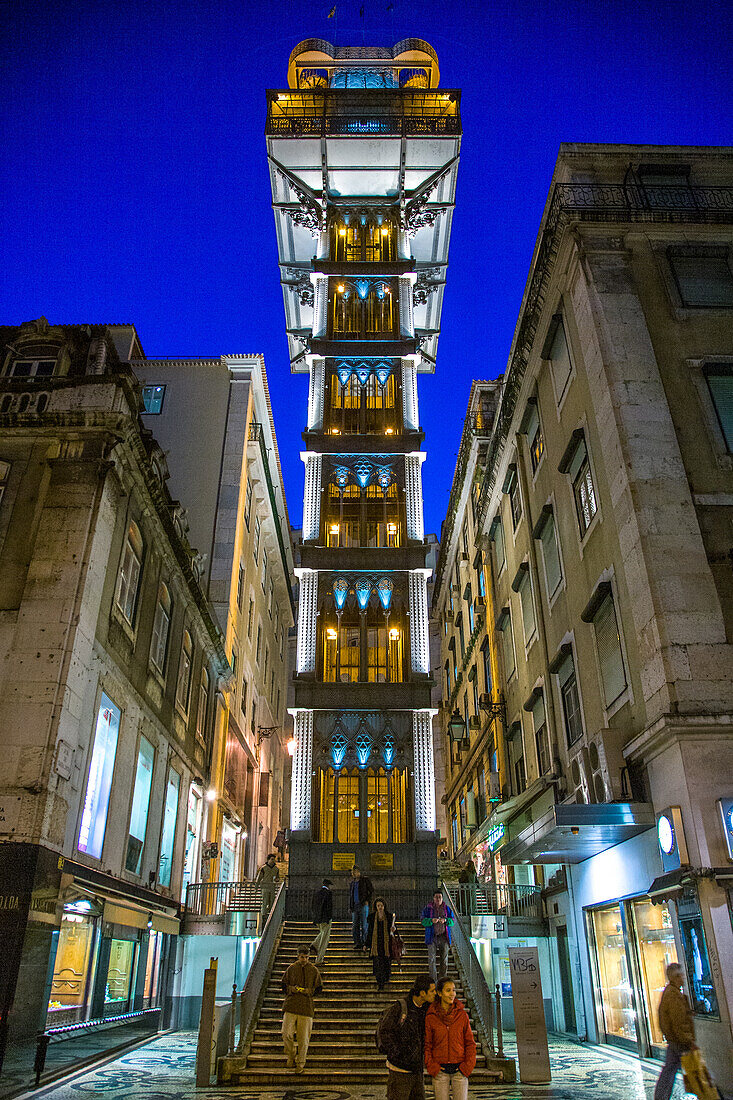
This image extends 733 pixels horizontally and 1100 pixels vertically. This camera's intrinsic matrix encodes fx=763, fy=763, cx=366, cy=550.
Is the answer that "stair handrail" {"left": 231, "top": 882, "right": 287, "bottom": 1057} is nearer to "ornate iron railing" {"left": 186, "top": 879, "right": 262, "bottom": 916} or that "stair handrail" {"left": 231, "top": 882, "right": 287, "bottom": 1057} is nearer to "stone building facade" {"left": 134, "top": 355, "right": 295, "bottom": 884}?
"ornate iron railing" {"left": 186, "top": 879, "right": 262, "bottom": 916}

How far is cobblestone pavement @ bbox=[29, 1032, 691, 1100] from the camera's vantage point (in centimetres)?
1062

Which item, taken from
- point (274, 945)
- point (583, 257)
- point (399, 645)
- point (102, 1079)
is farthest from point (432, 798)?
point (583, 257)

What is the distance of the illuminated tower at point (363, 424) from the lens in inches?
1074

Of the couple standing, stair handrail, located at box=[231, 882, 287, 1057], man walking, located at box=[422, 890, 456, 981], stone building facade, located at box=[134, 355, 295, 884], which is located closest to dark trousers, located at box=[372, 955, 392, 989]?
man walking, located at box=[422, 890, 456, 981]

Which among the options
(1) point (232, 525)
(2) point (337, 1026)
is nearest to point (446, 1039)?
(2) point (337, 1026)

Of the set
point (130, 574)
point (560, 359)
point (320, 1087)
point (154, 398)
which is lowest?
point (320, 1087)

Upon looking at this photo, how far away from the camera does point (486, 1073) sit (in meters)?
11.9

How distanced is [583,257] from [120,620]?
47.0 feet

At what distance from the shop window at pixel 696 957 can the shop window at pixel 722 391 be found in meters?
9.39

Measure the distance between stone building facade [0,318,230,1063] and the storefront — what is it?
33.8 feet

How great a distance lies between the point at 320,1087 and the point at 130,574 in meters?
11.5

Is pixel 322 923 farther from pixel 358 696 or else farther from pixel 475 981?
pixel 358 696

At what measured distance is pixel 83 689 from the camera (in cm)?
1509

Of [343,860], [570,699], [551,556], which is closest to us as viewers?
[570,699]
